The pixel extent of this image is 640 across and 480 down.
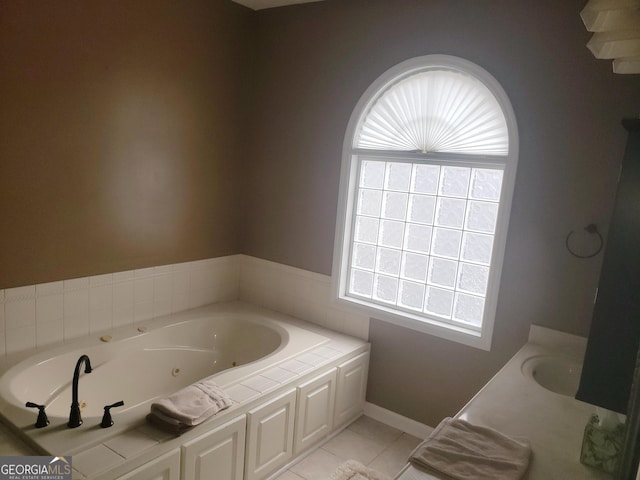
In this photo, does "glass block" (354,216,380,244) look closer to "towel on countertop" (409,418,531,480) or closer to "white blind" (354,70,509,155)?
"white blind" (354,70,509,155)

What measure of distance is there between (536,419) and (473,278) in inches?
45.3

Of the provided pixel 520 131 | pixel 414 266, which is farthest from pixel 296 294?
pixel 520 131

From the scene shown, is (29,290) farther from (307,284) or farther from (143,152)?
(307,284)

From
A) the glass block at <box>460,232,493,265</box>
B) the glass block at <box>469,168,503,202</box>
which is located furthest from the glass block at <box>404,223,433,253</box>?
the glass block at <box>469,168,503,202</box>

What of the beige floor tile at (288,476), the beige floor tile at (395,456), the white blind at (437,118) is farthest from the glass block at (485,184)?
the beige floor tile at (288,476)

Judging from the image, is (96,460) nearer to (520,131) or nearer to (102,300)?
(102,300)

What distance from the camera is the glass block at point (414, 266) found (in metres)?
3.16

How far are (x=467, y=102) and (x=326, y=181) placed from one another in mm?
1136

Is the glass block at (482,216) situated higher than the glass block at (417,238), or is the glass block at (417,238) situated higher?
the glass block at (482,216)

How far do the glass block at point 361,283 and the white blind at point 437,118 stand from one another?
93 cm

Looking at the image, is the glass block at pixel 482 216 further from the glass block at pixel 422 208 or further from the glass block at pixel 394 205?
the glass block at pixel 394 205

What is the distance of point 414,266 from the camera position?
3215 mm

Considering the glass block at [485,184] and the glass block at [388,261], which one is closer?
the glass block at [485,184]

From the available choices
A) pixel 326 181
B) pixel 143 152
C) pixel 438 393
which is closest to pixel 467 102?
pixel 326 181
